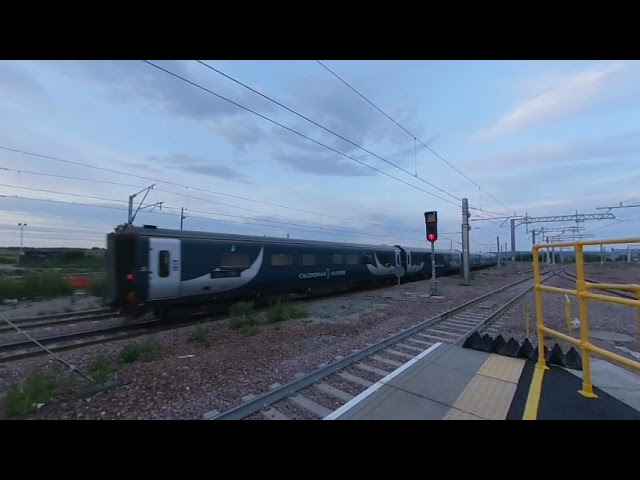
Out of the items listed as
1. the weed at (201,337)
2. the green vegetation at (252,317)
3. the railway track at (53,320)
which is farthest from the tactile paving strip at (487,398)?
the railway track at (53,320)

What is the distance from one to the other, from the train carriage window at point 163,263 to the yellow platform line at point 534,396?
29.6 ft

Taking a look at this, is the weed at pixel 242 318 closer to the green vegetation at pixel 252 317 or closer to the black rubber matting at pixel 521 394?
the green vegetation at pixel 252 317

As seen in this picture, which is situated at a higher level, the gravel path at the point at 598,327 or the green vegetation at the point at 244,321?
the green vegetation at the point at 244,321

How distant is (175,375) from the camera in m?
4.66

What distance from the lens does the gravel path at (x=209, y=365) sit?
3768 millimetres

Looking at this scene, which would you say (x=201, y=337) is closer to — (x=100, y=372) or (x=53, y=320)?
(x=100, y=372)

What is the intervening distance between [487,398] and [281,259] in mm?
10270

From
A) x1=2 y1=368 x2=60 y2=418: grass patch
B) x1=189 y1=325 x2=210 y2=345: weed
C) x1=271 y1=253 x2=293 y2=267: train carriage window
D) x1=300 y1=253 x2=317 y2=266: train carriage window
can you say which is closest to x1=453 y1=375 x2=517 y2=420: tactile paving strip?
x1=2 y1=368 x2=60 y2=418: grass patch

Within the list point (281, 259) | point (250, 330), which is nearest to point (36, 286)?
point (281, 259)

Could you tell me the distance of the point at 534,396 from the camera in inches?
133
